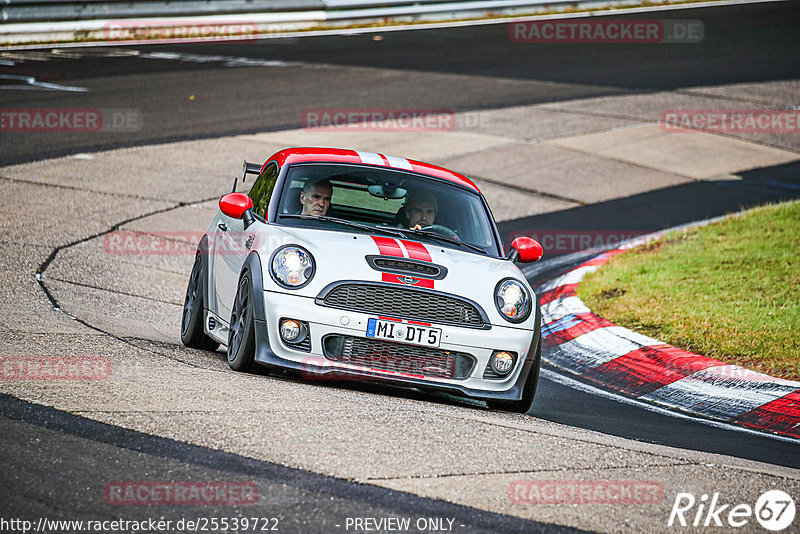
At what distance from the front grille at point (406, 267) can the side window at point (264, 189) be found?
1.24 metres

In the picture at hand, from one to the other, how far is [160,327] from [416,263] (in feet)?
9.52

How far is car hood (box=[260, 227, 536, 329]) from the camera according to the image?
6.45 meters

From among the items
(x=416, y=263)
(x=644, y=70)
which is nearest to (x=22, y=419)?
(x=416, y=263)

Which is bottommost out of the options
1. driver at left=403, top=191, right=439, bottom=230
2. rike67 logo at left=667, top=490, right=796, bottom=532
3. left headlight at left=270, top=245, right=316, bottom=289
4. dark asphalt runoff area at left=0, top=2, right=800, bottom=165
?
rike67 logo at left=667, top=490, right=796, bottom=532

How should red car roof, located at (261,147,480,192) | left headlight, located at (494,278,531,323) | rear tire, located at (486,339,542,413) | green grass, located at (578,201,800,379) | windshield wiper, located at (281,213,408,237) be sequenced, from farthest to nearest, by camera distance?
1. green grass, located at (578,201,800,379)
2. red car roof, located at (261,147,480,192)
3. windshield wiper, located at (281,213,408,237)
4. rear tire, located at (486,339,542,413)
5. left headlight, located at (494,278,531,323)

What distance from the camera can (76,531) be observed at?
389 centimetres

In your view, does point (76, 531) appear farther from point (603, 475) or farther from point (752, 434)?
point (752, 434)

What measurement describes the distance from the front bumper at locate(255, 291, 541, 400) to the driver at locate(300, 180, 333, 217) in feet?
3.68

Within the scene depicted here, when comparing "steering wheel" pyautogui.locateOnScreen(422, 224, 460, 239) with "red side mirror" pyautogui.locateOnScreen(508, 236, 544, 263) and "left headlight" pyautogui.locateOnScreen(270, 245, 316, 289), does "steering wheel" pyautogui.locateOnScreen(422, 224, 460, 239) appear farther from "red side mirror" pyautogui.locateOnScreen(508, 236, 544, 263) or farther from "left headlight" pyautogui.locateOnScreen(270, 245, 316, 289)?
"left headlight" pyautogui.locateOnScreen(270, 245, 316, 289)

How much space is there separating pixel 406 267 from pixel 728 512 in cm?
258

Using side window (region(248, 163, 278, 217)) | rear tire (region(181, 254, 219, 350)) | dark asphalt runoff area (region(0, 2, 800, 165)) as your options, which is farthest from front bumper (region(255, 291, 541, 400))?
dark asphalt runoff area (region(0, 2, 800, 165))

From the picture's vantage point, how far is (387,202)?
7645mm

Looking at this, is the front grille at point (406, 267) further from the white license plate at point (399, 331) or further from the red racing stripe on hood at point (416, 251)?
the white license plate at point (399, 331)

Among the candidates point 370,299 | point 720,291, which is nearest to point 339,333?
point 370,299
